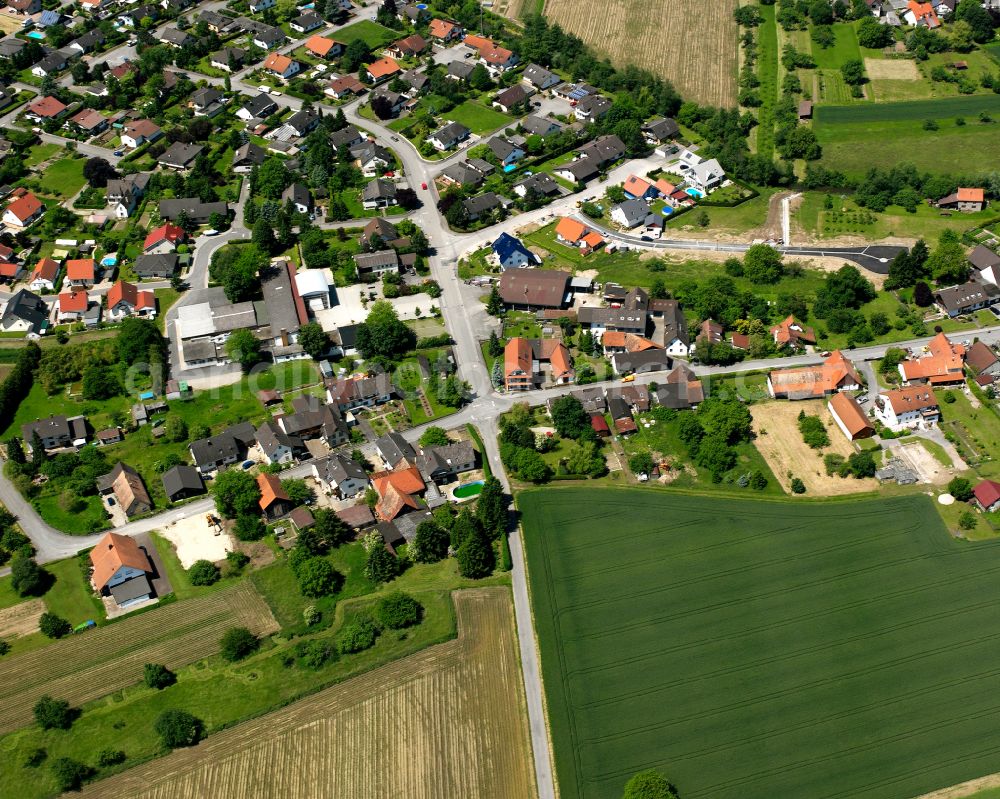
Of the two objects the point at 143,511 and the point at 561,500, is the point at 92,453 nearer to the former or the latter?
the point at 143,511

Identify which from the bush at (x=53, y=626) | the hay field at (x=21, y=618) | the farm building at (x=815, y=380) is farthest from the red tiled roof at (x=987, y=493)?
the hay field at (x=21, y=618)

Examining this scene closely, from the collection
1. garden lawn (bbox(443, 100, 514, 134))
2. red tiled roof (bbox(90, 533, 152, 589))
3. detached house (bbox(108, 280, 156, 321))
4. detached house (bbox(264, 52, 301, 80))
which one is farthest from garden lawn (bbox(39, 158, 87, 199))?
red tiled roof (bbox(90, 533, 152, 589))

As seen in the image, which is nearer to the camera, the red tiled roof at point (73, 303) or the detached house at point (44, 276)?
the red tiled roof at point (73, 303)

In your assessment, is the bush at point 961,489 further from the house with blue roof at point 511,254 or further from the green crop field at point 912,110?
the green crop field at point 912,110

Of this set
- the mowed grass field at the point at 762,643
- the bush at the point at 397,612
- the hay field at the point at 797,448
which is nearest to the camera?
the mowed grass field at the point at 762,643

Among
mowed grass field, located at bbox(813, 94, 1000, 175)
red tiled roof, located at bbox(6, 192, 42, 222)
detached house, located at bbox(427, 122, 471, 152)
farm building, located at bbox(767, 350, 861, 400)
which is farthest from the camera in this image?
detached house, located at bbox(427, 122, 471, 152)

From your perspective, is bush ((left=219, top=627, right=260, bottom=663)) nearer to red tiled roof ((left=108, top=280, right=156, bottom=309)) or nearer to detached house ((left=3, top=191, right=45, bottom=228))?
red tiled roof ((left=108, top=280, right=156, bottom=309))
